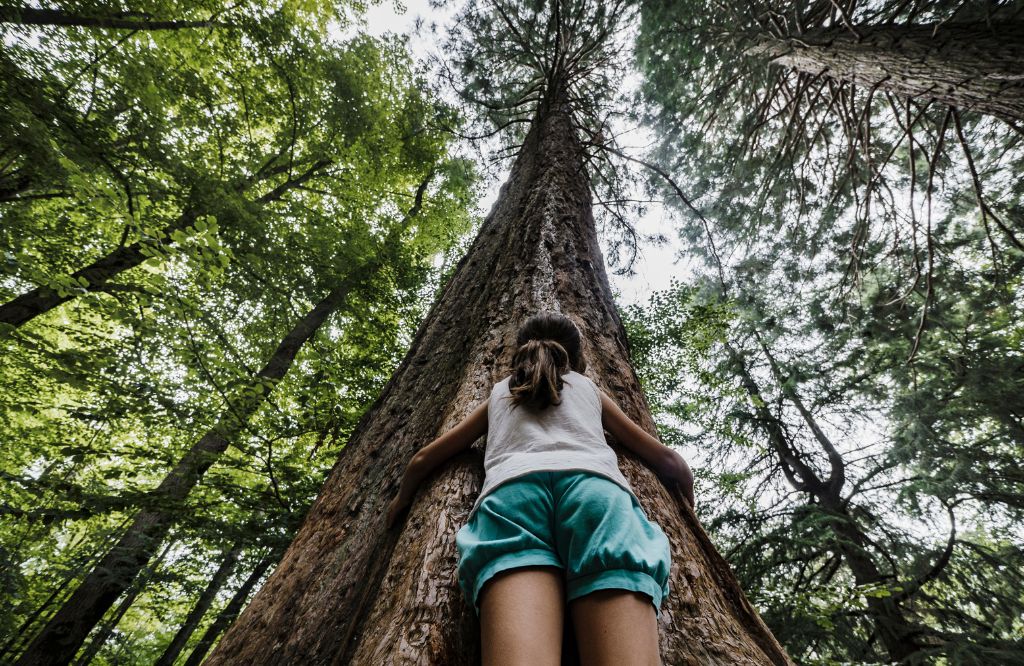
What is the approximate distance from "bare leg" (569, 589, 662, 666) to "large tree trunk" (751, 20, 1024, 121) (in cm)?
452

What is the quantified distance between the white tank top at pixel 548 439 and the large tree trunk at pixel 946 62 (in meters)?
4.13

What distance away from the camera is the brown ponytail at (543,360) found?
1421 mm

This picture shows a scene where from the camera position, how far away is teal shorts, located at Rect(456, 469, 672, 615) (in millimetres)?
970

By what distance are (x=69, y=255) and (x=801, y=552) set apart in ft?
36.1

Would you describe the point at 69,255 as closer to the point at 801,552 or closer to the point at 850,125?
the point at 850,125

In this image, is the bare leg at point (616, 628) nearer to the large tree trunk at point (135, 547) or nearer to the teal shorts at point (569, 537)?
the teal shorts at point (569, 537)

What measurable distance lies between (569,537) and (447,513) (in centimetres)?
44

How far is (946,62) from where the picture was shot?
3152mm

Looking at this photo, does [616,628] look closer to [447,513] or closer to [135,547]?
[447,513]

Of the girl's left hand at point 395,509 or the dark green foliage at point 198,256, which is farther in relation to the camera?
the dark green foliage at point 198,256

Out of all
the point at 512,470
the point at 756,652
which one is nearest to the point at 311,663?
the point at 512,470

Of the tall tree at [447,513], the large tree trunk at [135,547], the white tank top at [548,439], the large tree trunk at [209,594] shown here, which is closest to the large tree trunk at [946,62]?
the tall tree at [447,513]

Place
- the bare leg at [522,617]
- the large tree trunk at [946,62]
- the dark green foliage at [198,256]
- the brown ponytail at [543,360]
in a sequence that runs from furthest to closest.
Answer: the dark green foliage at [198,256], the large tree trunk at [946,62], the brown ponytail at [543,360], the bare leg at [522,617]

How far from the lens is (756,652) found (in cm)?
104
